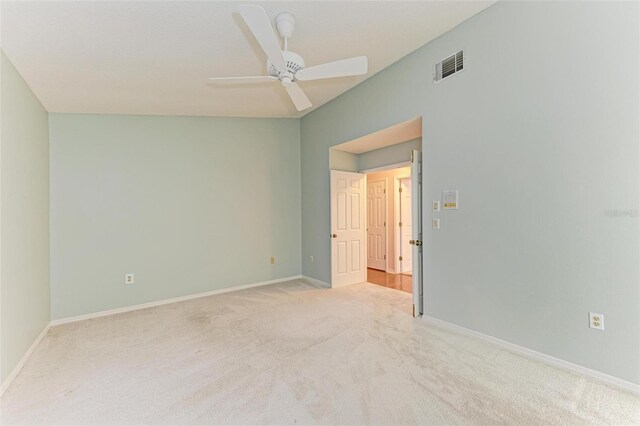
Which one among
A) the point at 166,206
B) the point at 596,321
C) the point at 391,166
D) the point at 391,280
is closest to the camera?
the point at 596,321

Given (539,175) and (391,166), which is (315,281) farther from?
(539,175)

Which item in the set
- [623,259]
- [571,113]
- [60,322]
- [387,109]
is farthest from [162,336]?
[571,113]

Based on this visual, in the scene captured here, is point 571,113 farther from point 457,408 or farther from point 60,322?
point 60,322

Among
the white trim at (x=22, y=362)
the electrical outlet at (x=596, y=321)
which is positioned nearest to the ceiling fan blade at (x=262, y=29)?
the electrical outlet at (x=596, y=321)

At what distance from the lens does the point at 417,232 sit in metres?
3.37

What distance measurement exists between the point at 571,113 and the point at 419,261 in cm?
198

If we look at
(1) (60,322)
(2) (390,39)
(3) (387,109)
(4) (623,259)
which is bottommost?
(1) (60,322)

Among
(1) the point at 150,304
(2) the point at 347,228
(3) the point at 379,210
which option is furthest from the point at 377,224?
(1) the point at 150,304

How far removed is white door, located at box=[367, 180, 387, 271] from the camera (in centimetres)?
623

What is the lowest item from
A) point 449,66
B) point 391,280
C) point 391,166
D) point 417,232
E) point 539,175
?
point 391,280

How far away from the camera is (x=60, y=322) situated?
11.4ft

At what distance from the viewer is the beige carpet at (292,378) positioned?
5.90 feet

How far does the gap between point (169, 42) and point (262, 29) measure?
4.23 ft

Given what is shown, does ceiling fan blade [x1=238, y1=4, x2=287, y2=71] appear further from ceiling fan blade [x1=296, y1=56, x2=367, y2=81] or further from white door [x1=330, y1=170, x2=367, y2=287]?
white door [x1=330, y1=170, x2=367, y2=287]
